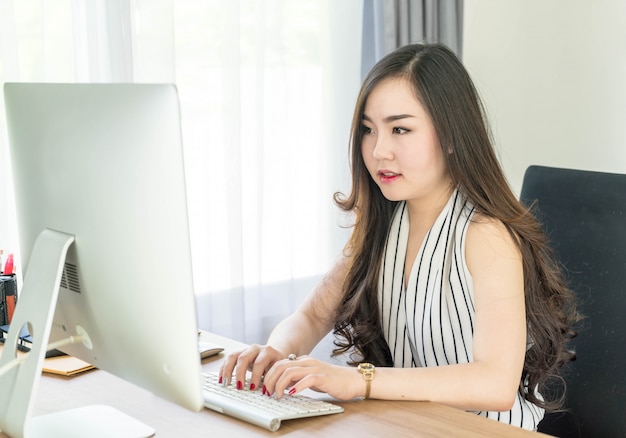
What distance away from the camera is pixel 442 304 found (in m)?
1.58

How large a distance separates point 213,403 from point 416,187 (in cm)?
57

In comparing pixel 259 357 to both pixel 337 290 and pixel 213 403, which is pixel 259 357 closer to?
pixel 213 403

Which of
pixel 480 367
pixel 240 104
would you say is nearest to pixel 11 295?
pixel 480 367

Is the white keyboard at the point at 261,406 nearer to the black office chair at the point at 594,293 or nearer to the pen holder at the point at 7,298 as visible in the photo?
the pen holder at the point at 7,298

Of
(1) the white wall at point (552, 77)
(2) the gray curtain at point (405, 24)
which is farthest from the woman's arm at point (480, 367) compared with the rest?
(1) the white wall at point (552, 77)

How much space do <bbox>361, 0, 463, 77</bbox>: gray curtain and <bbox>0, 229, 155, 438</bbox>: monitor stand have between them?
1.95 meters

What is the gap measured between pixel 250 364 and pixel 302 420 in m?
0.20

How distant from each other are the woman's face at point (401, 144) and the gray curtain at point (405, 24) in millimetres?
1343

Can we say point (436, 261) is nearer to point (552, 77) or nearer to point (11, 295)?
point (11, 295)

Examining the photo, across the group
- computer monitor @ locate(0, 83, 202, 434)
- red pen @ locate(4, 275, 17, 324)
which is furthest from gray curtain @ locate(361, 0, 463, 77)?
computer monitor @ locate(0, 83, 202, 434)

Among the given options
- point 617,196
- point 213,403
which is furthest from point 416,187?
point 213,403

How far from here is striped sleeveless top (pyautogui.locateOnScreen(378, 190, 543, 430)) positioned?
1.56 meters

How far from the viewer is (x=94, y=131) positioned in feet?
3.32

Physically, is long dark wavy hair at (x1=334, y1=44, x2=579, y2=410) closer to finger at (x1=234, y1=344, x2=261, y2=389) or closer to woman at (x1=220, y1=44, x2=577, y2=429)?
woman at (x1=220, y1=44, x2=577, y2=429)
